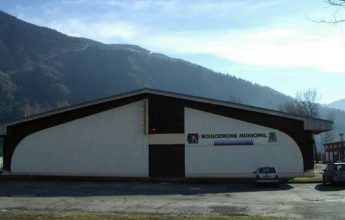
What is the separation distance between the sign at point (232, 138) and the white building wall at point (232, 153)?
17 cm

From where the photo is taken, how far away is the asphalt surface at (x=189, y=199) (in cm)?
2248

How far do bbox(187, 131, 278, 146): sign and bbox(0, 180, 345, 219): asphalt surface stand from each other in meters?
6.32

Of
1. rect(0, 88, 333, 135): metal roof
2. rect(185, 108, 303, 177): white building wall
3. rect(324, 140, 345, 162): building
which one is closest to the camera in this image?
rect(0, 88, 333, 135): metal roof

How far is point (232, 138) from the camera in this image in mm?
43250

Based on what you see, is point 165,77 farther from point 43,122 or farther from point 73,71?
point 43,122

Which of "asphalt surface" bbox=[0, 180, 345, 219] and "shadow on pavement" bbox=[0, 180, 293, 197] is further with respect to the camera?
"shadow on pavement" bbox=[0, 180, 293, 197]

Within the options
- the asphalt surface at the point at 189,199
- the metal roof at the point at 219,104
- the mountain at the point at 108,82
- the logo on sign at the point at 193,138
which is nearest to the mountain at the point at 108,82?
the mountain at the point at 108,82

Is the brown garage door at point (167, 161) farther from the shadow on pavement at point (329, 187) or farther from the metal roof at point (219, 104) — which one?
the shadow on pavement at point (329, 187)

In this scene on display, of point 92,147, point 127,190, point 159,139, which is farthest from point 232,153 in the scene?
point 127,190

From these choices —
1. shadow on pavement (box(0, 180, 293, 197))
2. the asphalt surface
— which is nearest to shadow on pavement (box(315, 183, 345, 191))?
the asphalt surface

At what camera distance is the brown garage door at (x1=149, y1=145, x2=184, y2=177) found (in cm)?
4381

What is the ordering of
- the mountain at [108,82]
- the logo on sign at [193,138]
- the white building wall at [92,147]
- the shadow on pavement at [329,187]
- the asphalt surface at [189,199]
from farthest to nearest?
the mountain at [108,82]
the white building wall at [92,147]
the logo on sign at [193,138]
the shadow on pavement at [329,187]
the asphalt surface at [189,199]

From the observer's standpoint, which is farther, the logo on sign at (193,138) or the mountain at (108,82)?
the mountain at (108,82)

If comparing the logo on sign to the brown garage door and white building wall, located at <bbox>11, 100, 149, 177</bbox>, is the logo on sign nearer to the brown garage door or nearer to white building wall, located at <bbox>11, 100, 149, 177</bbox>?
the brown garage door
